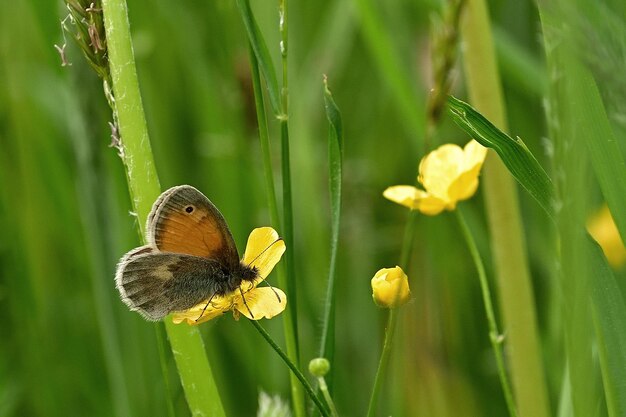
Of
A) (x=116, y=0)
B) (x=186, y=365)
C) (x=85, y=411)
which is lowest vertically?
(x=85, y=411)

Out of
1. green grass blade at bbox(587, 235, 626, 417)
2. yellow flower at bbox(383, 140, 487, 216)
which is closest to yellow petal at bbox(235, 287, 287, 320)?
yellow flower at bbox(383, 140, 487, 216)

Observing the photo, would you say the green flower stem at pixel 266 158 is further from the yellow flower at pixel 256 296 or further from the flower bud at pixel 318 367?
the flower bud at pixel 318 367

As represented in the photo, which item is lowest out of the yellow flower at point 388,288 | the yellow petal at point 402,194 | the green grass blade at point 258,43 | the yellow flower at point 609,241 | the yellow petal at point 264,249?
the yellow flower at point 609,241

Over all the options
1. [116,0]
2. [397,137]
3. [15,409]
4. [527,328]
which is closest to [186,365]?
[116,0]

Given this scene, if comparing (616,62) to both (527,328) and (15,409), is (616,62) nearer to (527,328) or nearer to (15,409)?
(527,328)

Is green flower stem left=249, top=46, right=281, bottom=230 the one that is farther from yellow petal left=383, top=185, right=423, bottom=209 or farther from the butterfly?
yellow petal left=383, top=185, right=423, bottom=209

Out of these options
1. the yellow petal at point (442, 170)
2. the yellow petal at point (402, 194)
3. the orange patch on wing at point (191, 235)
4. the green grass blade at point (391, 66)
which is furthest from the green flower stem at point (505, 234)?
the green grass blade at point (391, 66)
